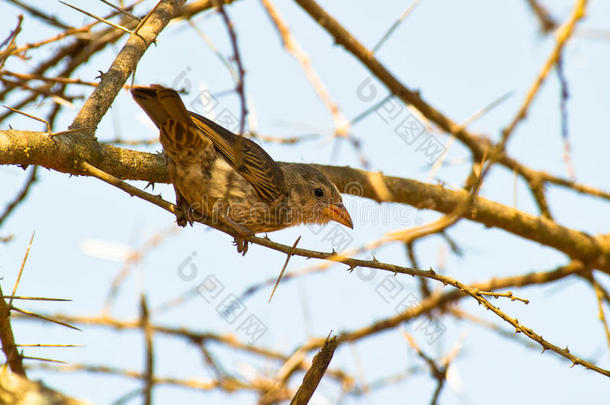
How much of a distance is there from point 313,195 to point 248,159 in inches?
27.6

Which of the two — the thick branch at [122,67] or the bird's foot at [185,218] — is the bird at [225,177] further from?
the thick branch at [122,67]

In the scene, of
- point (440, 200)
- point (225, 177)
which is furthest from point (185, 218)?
point (440, 200)

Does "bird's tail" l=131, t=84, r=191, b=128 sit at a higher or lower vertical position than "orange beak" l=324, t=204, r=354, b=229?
higher

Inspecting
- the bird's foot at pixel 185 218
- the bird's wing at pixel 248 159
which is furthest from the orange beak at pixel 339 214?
the bird's foot at pixel 185 218

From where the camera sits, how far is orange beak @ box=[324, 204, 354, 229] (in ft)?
16.5

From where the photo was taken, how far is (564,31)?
4664mm

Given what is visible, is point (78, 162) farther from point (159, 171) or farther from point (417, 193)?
point (417, 193)

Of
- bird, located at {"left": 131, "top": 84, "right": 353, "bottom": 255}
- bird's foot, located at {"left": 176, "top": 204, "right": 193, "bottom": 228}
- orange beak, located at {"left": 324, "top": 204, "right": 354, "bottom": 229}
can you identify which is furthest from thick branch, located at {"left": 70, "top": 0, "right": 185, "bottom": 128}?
orange beak, located at {"left": 324, "top": 204, "right": 354, "bottom": 229}

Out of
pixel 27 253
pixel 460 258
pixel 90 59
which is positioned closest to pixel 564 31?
pixel 460 258

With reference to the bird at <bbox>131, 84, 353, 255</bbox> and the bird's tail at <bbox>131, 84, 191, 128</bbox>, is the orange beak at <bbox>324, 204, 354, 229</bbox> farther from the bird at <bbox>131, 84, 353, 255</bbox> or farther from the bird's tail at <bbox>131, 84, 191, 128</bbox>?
→ the bird's tail at <bbox>131, 84, 191, 128</bbox>

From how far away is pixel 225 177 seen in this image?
4.08m

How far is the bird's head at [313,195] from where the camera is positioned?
490 centimetres

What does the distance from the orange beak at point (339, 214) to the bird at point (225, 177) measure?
14 millimetres

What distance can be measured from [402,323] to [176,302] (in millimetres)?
1676
